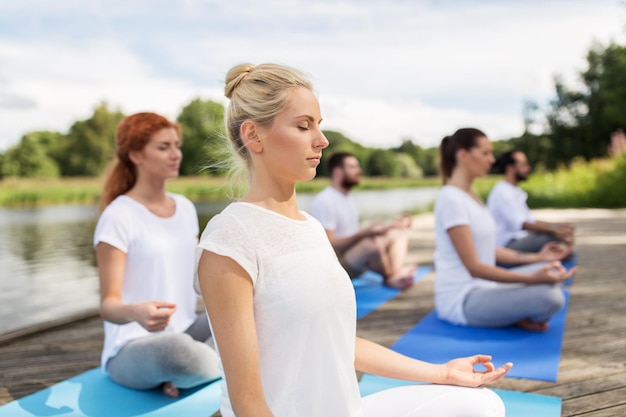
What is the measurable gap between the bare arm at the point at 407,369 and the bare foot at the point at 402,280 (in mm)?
3099

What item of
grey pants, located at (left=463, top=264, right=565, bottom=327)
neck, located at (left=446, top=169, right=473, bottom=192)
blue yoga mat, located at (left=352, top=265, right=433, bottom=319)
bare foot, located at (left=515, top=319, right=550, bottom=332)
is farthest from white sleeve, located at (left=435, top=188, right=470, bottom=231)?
blue yoga mat, located at (left=352, top=265, right=433, bottom=319)

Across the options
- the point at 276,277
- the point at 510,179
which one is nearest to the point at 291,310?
the point at 276,277

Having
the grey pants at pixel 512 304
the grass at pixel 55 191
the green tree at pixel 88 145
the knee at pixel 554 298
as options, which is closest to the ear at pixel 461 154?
the grey pants at pixel 512 304

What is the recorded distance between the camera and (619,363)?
104 inches

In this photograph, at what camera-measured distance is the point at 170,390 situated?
241cm

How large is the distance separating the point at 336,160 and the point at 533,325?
2.07 meters

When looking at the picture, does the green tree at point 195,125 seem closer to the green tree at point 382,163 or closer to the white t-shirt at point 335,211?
the green tree at point 382,163

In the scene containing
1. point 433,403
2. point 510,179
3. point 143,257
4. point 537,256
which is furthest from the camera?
point 510,179

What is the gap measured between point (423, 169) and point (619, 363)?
39945 mm

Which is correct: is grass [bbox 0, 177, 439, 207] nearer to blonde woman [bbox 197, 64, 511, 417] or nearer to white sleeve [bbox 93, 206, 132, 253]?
white sleeve [bbox 93, 206, 132, 253]

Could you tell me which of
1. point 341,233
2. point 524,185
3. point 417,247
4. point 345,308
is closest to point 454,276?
point 341,233

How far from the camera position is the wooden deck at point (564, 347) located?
234cm

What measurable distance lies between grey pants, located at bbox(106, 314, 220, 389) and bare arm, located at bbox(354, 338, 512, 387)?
108cm

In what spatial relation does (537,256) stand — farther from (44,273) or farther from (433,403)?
(44,273)
